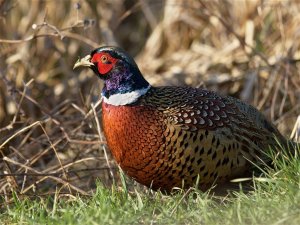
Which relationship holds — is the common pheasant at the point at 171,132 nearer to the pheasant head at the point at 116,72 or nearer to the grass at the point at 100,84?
the pheasant head at the point at 116,72

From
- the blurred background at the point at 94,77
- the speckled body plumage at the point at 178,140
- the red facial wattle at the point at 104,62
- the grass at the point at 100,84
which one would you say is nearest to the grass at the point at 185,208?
the grass at the point at 100,84

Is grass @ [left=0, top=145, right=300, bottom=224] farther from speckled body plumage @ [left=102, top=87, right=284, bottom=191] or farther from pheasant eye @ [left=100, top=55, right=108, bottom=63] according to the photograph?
pheasant eye @ [left=100, top=55, right=108, bottom=63]

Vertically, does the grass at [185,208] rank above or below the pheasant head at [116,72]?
below

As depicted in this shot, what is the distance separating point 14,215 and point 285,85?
10.9ft

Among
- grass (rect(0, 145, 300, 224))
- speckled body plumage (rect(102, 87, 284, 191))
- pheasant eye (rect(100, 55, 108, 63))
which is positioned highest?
pheasant eye (rect(100, 55, 108, 63))

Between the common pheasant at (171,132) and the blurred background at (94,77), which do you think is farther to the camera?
the blurred background at (94,77)

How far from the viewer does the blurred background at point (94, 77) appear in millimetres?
6035

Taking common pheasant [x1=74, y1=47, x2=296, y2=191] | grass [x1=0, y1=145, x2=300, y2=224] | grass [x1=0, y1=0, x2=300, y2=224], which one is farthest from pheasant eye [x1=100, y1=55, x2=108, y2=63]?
grass [x1=0, y1=145, x2=300, y2=224]

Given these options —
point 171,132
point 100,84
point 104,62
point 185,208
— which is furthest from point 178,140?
point 100,84

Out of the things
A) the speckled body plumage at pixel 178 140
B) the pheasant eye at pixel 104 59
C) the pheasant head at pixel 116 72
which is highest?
the pheasant eye at pixel 104 59

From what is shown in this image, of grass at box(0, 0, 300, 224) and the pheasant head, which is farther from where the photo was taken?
the pheasant head

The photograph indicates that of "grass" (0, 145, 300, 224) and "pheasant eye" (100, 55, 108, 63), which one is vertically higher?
"pheasant eye" (100, 55, 108, 63)

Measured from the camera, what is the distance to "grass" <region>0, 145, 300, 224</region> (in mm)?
3658

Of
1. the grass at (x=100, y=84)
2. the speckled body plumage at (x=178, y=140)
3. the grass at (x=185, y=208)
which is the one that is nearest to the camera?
the grass at (x=185, y=208)
